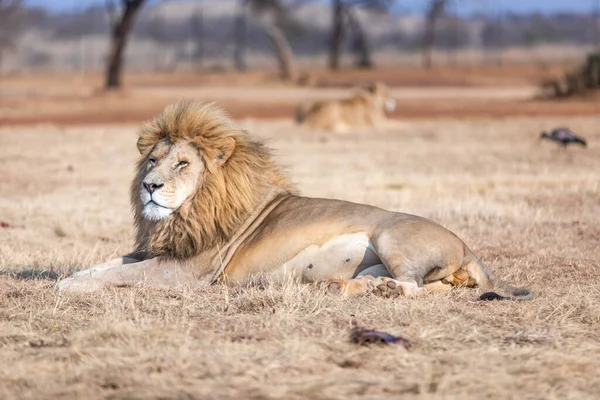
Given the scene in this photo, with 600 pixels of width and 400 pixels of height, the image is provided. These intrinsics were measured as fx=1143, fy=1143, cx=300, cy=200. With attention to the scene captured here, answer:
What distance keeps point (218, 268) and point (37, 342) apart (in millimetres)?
1838

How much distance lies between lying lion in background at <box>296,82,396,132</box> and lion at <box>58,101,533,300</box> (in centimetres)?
1489

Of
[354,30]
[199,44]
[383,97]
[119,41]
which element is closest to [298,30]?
[199,44]

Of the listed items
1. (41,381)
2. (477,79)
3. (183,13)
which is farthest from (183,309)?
(183,13)

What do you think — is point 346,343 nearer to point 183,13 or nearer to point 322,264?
point 322,264

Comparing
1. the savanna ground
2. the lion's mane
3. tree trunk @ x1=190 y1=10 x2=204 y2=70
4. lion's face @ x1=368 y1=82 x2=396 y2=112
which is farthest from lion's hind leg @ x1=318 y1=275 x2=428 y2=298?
tree trunk @ x1=190 y1=10 x2=204 y2=70

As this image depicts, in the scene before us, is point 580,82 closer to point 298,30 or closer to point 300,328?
point 300,328

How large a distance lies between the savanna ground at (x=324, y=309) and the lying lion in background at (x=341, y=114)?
5.60m

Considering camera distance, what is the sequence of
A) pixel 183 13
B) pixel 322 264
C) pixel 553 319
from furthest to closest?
pixel 183 13 < pixel 322 264 < pixel 553 319

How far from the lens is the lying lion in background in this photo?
22406 mm

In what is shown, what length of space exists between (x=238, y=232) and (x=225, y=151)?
0.53 metres

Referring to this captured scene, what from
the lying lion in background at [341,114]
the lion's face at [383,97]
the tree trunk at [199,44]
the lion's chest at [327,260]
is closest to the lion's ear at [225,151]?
the lion's chest at [327,260]

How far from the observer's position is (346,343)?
5.56m

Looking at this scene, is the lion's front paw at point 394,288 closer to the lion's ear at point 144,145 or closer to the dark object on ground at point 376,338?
the dark object on ground at point 376,338

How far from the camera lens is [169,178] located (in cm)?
712
